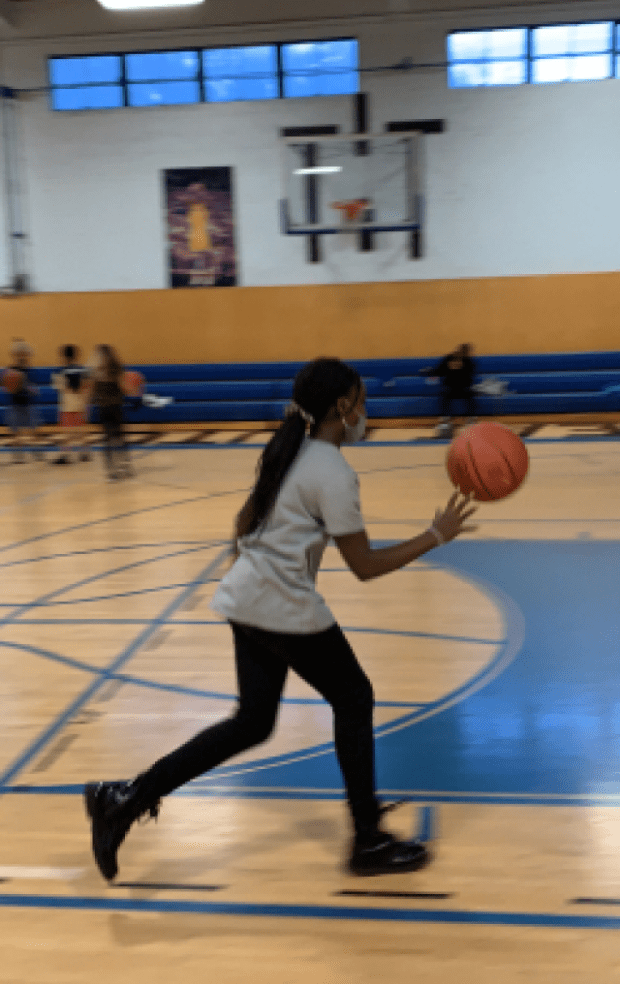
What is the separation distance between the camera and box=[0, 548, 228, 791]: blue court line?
4.14m

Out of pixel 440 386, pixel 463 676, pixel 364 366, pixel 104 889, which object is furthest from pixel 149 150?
pixel 104 889

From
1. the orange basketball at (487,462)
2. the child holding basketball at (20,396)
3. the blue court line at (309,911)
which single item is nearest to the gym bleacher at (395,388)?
the child holding basketball at (20,396)

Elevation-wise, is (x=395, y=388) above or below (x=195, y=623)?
above

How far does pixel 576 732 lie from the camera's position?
13.8ft

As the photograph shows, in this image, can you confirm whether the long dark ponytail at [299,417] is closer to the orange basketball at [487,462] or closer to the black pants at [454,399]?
the orange basketball at [487,462]

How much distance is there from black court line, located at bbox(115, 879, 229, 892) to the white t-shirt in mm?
875

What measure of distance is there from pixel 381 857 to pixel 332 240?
551 inches

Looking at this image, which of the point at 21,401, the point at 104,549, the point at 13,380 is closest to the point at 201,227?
the point at 21,401

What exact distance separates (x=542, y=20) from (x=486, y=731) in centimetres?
1396

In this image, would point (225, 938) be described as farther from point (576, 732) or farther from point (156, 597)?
point (156, 597)

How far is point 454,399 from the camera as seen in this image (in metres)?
14.0

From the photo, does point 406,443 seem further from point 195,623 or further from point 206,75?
point 195,623

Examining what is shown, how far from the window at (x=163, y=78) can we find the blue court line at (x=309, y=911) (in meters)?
15.1

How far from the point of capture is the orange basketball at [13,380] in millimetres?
12812
